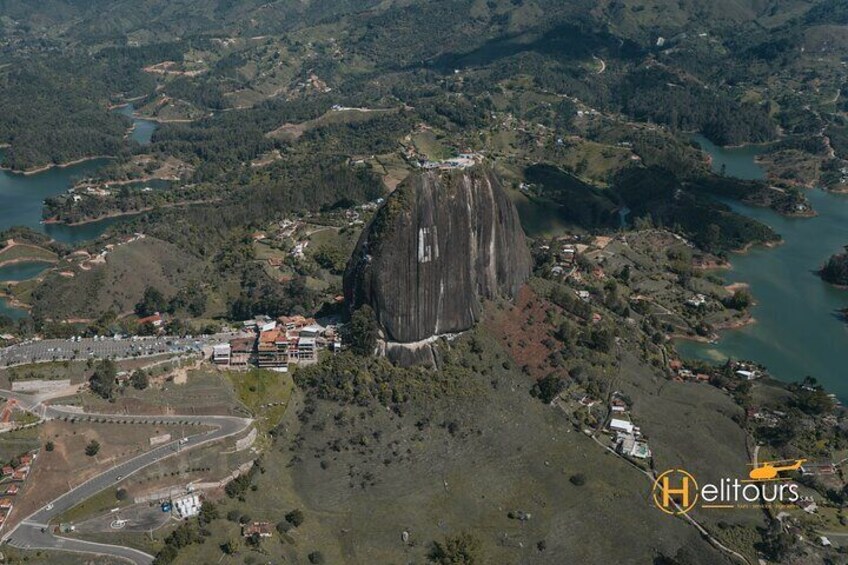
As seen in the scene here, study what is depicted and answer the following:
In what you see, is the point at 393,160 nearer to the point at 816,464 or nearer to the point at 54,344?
the point at 54,344

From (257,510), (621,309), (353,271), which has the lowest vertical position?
(621,309)

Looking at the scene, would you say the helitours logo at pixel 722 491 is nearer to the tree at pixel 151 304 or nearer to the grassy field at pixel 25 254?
the tree at pixel 151 304

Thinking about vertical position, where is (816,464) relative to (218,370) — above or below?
below

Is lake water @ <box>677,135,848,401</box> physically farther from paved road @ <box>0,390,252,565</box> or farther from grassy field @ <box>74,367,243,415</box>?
paved road @ <box>0,390,252,565</box>

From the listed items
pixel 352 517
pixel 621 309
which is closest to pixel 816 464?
pixel 621 309

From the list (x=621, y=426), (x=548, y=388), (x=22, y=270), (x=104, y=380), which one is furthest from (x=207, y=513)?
(x=22, y=270)

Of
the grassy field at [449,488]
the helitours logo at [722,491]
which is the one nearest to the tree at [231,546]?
the grassy field at [449,488]

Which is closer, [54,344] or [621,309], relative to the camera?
[54,344]
